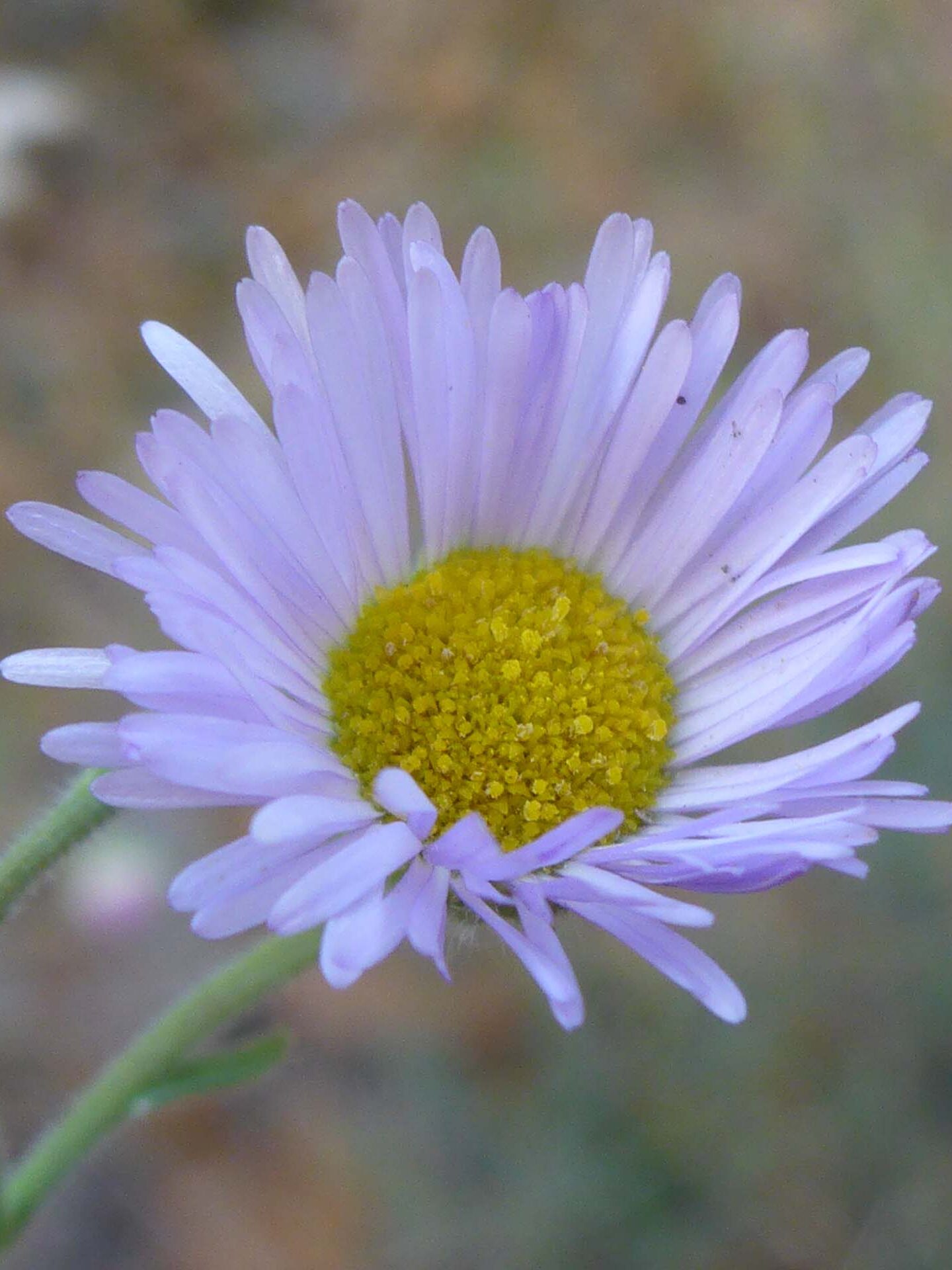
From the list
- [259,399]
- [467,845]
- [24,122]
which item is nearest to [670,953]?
[467,845]

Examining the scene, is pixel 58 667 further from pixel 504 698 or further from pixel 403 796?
pixel 504 698

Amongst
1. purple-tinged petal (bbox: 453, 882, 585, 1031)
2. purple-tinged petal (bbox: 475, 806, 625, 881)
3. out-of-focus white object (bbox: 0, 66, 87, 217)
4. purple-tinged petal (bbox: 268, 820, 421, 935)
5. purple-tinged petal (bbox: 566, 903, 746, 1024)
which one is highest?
out-of-focus white object (bbox: 0, 66, 87, 217)

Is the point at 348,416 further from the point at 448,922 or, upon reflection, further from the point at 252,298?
the point at 448,922

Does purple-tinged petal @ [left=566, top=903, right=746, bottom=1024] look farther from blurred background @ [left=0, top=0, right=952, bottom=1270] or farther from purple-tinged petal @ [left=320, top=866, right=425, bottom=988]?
blurred background @ [left=0, top=0, right=952, bottom=1270]

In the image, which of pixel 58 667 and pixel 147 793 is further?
pixel 58 667

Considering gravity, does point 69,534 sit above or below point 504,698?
above

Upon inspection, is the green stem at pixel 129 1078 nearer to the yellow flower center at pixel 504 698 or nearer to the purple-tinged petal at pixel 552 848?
the yellow flower center at pixel 504 698

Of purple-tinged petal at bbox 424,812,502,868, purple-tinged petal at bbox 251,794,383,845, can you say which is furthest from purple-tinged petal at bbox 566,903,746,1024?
purple-tinged petal at bbox 251,794,383,845
